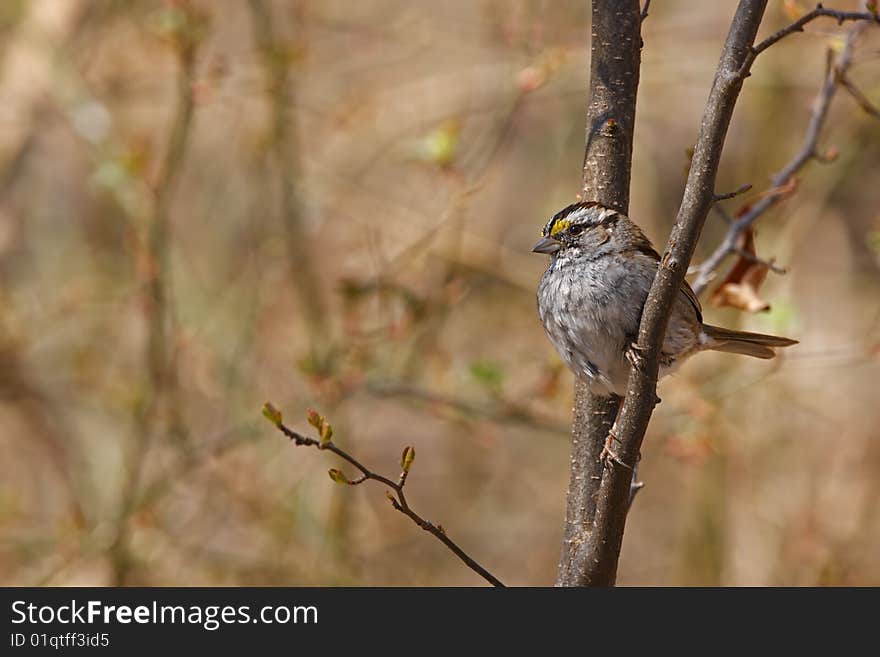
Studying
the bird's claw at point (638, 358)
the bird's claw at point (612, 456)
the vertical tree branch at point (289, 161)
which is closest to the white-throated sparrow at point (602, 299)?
the bird's claw at point (612, 456)

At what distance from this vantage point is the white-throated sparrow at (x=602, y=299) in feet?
9.52

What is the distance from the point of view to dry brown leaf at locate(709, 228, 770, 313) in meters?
3.49

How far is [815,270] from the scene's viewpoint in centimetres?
760

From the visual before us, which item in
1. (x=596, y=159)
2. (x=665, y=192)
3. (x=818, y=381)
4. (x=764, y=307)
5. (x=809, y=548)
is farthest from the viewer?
(x=665, y=192)

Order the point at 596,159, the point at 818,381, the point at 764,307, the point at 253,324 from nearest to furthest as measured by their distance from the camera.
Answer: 1. the point at 596,159
2. the point at 764,307
3. the point at 253,324
4. the point at 818,381

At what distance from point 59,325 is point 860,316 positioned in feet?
17.3

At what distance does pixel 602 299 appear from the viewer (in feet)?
9.89

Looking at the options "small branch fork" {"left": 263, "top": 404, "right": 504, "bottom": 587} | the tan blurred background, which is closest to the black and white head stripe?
"small branch fork" {"left": 263, "top": 404, "right": 504, "bottom": 587}

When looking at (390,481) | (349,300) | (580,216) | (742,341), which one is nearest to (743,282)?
(742,341)

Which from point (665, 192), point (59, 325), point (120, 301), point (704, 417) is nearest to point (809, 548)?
point (704, 417)

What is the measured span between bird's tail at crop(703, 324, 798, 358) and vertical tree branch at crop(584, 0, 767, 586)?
4.01 feet

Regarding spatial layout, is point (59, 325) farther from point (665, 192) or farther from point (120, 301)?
point (665, 192)

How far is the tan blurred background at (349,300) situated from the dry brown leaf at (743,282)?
2.31 feet

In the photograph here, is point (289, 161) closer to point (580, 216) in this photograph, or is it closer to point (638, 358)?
point (580, 216)
